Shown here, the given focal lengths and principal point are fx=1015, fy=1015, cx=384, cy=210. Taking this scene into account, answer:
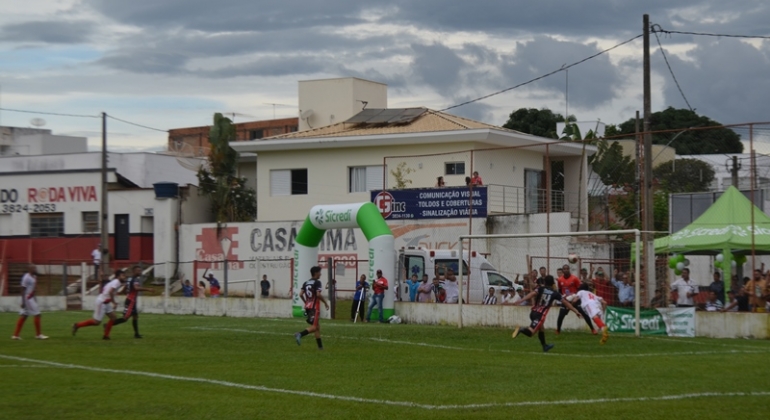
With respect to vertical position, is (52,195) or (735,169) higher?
(52,195)

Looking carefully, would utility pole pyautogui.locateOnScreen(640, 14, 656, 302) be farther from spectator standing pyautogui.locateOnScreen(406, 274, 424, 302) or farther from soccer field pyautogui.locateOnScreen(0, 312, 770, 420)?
spectator standing pyautogui.locateOnScreen(406, 274, 424, 302)

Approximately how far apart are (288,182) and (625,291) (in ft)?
85.8

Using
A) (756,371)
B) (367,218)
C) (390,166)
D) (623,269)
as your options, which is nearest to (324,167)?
(390,166)

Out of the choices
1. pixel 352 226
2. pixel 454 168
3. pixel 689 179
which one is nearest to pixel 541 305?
pixel 689 179

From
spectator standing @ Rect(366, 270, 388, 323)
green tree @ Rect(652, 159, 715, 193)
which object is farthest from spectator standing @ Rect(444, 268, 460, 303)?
green tree @ Rect(652, 159, 715, 193)

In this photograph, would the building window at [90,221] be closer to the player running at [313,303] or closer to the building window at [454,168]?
the building window at [454,168]

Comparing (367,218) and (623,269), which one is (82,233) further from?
(623,269)

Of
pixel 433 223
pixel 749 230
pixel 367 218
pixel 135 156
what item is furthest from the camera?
pixel 135 156

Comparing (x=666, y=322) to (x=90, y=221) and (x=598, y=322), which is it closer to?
(x=598, y=322)

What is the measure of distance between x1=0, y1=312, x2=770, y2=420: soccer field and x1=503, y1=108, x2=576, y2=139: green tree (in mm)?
59977

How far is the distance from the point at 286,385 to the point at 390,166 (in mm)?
28960

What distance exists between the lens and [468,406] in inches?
492

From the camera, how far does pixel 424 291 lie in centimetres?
3072

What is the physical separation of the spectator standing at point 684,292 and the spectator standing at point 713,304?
341 millimetres
